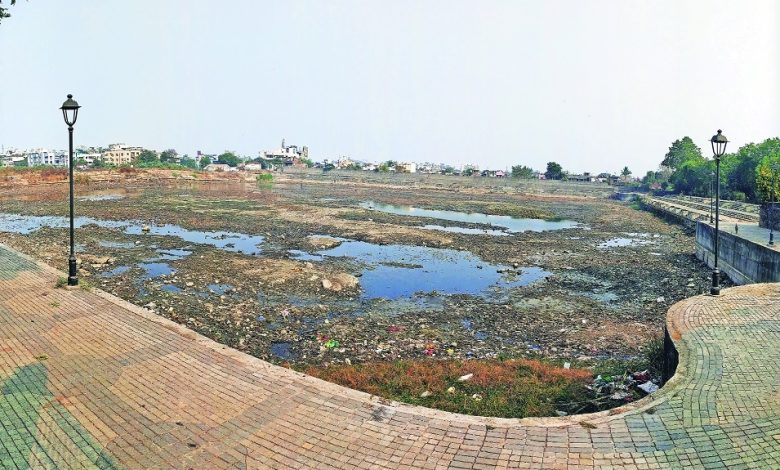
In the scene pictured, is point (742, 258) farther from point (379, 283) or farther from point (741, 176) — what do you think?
point (741, 176)

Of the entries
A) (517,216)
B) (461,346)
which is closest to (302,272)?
(461,346)

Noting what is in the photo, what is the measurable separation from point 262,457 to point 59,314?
22.4 ft

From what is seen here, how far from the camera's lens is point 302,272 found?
18125 millimetres

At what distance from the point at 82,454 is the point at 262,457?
1825 millimetres

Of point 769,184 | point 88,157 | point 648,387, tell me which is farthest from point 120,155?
point 648,387

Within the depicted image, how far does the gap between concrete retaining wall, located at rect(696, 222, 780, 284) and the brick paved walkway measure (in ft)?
28.4

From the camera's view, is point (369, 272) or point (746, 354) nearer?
point (746, 354)

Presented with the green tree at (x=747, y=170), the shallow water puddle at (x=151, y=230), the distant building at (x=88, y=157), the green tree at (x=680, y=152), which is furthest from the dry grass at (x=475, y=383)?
the distant building at (x=88, y=157)

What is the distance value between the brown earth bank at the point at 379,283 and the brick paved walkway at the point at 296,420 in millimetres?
2880

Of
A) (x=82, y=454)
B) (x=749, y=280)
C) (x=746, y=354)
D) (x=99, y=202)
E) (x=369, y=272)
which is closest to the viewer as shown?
(x=82, y=454)

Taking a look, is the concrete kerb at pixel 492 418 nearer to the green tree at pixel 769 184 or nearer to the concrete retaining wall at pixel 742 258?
the concrete retaining wall at pixel 742 258

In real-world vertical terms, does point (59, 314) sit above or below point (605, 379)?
above

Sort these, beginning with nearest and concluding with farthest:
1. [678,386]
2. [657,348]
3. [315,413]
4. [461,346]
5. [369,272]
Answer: [315,413] < [678,386] < [657,348] < [461,346] < [369,272]

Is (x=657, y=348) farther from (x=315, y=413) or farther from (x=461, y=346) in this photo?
(x=315, y=413)
